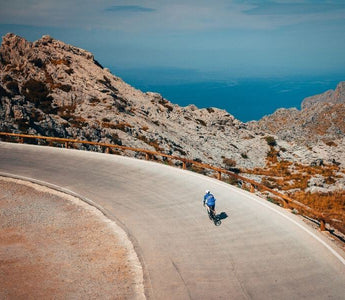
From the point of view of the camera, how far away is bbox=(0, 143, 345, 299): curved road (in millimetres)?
8656

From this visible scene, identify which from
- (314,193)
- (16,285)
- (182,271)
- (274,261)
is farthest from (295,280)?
(314,193)

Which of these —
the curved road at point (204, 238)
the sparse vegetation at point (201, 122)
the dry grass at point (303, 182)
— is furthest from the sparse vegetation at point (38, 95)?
the dry grass at point (303, 182)

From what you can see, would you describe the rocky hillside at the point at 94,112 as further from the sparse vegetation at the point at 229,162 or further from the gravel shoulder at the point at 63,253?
the gravel shoulder at the point at 63,253

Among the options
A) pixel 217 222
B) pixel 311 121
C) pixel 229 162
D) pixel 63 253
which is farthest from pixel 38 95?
pixel 311 121

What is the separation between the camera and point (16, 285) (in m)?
8.65

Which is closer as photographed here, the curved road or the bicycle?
the curved road

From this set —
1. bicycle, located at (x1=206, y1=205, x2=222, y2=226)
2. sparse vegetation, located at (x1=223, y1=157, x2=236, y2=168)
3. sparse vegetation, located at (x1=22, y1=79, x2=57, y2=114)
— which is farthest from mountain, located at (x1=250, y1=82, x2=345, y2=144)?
bicycle, located at (x1=206, y1=205, x2=222, y2=226)

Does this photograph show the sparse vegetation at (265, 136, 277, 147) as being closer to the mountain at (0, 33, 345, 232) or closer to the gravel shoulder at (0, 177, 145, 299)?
the mountain at (0, 33, 345, 232)

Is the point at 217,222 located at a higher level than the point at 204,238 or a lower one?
higher

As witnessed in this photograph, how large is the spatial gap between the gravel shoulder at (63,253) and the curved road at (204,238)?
596 millimetres

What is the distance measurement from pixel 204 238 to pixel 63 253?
4434mm

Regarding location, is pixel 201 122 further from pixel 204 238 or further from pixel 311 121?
pixel 311 121

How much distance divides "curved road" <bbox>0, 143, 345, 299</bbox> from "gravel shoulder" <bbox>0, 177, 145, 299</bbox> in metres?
0.60

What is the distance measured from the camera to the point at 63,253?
1028 cm
